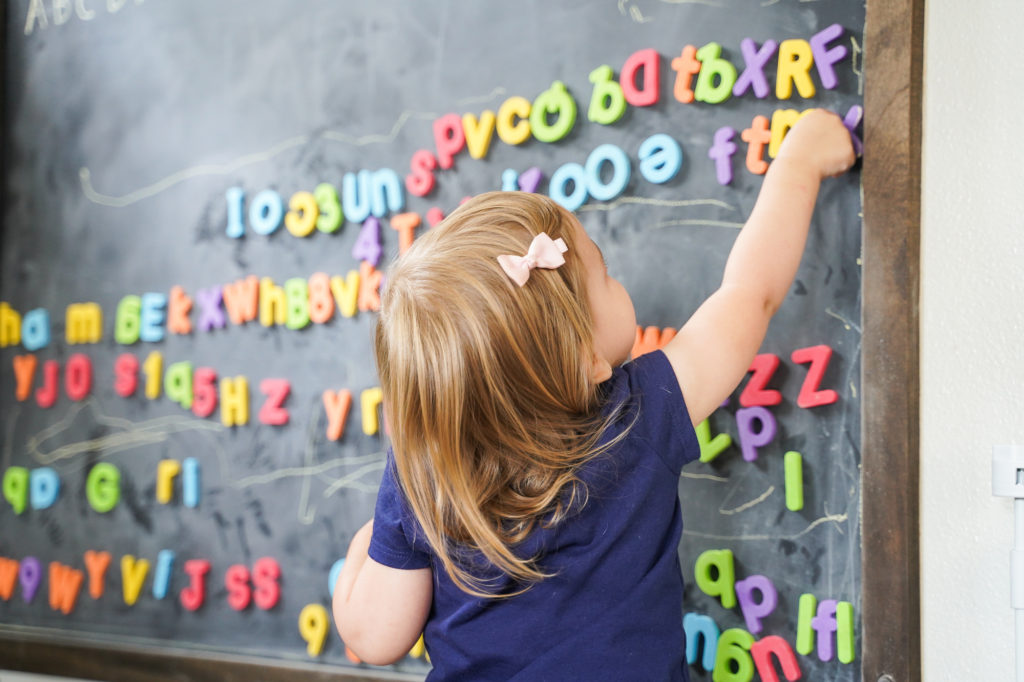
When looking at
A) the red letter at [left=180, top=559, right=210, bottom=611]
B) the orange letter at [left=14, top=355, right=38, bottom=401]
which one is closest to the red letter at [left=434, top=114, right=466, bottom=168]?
the red letter at [left=180, top=559, right=210, bottom=611]

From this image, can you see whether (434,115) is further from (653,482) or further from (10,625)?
→ (10,625)

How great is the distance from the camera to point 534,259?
731mm

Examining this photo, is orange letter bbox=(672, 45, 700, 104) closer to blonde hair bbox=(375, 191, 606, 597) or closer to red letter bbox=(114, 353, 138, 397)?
blonde hair bbox=(375, 191, 606, 597)

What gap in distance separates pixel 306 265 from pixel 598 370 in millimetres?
624

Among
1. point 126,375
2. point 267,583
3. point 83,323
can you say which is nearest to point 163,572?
point 267,583

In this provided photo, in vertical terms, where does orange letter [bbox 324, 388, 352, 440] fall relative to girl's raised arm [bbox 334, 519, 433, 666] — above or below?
above

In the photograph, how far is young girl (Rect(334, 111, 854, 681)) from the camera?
73 centimetres

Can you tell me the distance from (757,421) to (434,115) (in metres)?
0.60

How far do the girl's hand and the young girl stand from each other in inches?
8.7

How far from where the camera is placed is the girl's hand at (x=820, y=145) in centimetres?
89

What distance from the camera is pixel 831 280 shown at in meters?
0.93

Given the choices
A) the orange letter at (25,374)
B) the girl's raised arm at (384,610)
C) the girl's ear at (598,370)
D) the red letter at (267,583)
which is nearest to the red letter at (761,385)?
the girl's ear at (598,370)

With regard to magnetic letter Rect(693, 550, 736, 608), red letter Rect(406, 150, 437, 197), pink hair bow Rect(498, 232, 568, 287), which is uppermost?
red letter Rect(406, 150, 437, 197)

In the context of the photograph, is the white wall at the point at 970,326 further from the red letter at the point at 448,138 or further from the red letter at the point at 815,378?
the red letter at the point at 448,138
